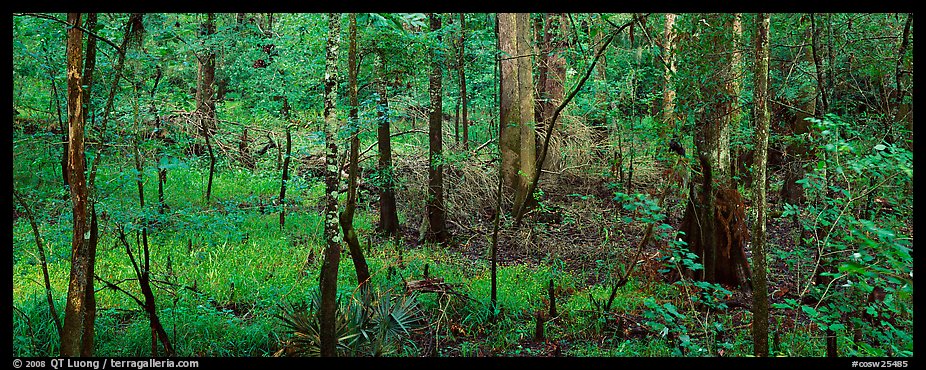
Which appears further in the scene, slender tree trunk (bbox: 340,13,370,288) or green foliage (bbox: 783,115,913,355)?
slender tree trunk (bbox: 340,13,370,288)

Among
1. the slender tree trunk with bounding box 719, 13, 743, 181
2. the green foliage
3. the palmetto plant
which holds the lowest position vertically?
the palmetto plant

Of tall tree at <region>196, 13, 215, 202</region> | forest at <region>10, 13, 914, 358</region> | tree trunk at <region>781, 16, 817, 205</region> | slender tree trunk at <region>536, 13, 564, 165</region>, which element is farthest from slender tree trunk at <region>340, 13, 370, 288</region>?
slender tree trunk at <region>536, 13, 564, 165</region>

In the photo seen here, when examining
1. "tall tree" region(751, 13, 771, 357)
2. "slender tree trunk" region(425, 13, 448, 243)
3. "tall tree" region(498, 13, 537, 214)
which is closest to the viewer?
"tall tree" region(751, 13, 771, 357)

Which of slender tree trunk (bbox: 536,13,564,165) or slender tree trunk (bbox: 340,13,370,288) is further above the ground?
slender tree trunk (bbox: 536,13,564,165)

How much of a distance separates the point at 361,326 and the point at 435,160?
17.7 ft

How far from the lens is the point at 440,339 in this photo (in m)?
7.07

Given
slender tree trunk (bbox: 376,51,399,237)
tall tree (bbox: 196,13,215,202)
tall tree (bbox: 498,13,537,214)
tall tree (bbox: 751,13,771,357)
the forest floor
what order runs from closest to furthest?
tall tree (bbox: 751,13,771,357)
the forest floor
slender tree trunk (bbox: 376,51,399,237)
tall tree (bbox: 498,13,537,214)
tall tree (bbox: 196,13,215,202)

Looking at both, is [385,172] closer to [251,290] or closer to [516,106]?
[516,106]

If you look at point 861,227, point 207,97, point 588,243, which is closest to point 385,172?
point 588,243

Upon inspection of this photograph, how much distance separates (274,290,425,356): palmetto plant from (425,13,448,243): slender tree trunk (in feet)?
16.0

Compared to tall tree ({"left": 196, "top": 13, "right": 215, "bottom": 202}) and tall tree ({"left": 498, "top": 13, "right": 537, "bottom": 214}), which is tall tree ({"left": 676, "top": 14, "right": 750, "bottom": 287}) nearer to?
tall tree ({"left": 498, "top": 13, "right": 537, "bottom": 214})

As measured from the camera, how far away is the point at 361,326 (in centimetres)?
653

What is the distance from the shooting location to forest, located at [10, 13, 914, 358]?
5730 millimetres

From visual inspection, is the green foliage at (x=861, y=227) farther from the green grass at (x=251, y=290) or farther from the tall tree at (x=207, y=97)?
the tall tree at (x=207, y=97)
